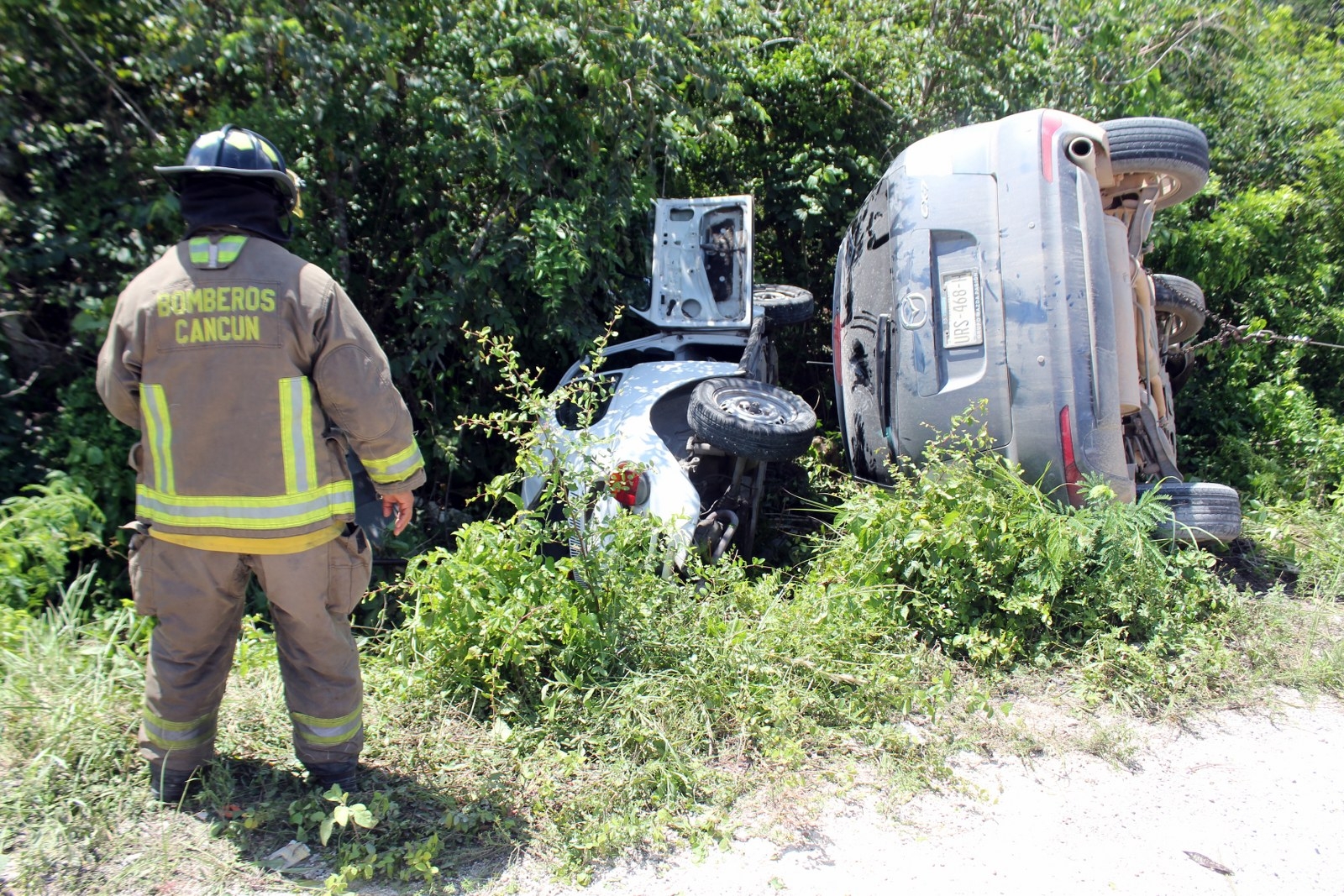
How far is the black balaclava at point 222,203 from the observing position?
257 cm

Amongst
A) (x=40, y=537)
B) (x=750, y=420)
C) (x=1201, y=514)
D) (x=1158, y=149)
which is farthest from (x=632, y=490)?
(x=1158, y=149)

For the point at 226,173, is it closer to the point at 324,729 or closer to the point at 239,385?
the point at 239,385

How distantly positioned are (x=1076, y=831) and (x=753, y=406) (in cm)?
238

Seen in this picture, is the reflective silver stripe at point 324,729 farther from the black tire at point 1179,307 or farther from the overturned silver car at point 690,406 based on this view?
the black tire at point 1179,307

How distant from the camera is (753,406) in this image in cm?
450

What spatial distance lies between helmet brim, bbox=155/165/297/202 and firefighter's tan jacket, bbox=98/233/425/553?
0.18 m

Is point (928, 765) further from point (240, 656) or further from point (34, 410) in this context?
point (34, 410)

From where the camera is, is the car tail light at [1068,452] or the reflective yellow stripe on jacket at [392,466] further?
the car tail light at [1068,452]

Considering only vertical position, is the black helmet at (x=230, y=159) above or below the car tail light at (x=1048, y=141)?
below

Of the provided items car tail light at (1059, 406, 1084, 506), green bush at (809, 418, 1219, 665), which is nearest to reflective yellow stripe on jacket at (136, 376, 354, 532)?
green bush at (809, 418, 1219, 665)

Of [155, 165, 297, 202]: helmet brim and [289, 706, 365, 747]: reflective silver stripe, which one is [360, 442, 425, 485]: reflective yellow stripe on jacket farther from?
[155, 165, 297, 202]: helmet brim

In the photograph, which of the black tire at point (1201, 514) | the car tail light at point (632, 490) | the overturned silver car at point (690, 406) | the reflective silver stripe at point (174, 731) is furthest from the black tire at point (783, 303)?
the reflective silver stripe at point (174, 731)

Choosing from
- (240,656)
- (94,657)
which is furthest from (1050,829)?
(94,657)

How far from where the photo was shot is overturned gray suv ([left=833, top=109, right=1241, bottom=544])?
400cm
